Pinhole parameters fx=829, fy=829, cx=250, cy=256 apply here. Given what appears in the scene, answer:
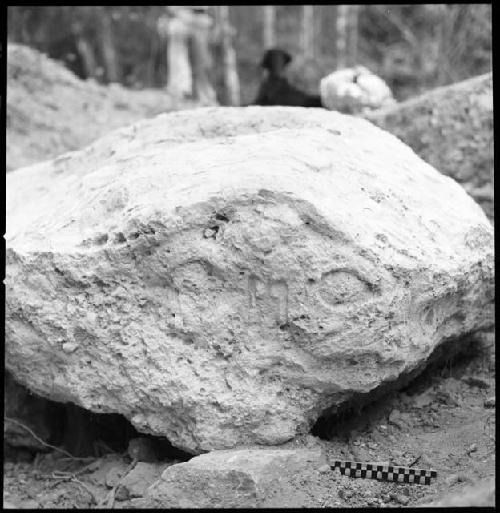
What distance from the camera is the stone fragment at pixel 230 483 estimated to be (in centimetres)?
275

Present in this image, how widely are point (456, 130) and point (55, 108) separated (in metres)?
3.45

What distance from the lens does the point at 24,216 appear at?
3.63m

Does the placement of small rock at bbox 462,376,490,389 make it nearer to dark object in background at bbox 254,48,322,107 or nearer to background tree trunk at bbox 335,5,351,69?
dark object in background at bbox 254,48,322,107

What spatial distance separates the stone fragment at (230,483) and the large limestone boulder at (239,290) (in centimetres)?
13

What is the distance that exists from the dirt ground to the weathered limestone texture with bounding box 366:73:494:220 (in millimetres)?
1265

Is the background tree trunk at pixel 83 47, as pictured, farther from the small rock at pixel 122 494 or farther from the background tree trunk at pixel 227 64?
the small rock at pixel 122 494

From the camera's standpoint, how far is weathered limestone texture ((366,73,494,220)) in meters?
4.60

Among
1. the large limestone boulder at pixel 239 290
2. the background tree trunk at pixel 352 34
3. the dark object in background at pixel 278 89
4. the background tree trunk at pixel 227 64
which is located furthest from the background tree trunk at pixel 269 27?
the large limestone boulder at pixel 239 290

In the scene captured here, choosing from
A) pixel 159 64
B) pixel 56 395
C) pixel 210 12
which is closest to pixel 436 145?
pixel 56 395

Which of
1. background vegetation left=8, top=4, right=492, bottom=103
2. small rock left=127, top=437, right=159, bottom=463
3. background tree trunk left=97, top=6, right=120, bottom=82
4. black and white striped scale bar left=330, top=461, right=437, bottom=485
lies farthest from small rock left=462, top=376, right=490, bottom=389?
background tree trunk left=97, top=6, right=120, bottom=82

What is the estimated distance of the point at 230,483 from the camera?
9.04 feet

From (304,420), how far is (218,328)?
47 centimetres

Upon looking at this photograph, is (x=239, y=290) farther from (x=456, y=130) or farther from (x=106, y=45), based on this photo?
(x=106, y=45)

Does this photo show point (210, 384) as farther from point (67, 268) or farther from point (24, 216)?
point (24, 216)
